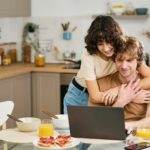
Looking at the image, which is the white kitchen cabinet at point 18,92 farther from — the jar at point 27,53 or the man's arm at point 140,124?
the man's arm at point 140,124

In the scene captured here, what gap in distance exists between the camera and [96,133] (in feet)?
6.90

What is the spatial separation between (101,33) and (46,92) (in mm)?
1966

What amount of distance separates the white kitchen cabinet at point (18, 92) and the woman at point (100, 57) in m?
1.32

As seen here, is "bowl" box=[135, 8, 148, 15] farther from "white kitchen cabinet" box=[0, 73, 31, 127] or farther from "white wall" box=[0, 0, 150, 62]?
"white kitchen cabinet" box=[0, 73, 31, 127]

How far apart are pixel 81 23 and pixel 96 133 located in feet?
9.72

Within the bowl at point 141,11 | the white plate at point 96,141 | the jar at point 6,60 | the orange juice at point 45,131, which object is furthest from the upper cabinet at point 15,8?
the white plate at point 96,141

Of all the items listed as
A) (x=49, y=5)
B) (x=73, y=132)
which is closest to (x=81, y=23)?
(x=49, y=5)

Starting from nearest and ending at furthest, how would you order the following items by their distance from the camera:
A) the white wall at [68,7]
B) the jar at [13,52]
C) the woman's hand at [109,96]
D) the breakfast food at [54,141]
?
the breakfast food at [54,141] → the woman's hand at [109,96] → the white wall at [68,7] → the jar at [13,52]

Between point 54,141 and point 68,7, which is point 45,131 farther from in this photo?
point 68,7

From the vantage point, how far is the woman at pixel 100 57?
2705 millimetres

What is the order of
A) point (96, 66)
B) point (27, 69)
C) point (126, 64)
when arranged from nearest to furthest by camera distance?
point (126, 64)
point (96, 66)
point (27, 69)

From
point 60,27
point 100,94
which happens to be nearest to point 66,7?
point 60,27

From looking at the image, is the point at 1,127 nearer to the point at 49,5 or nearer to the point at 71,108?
the point at 71,108

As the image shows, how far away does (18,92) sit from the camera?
442cm
